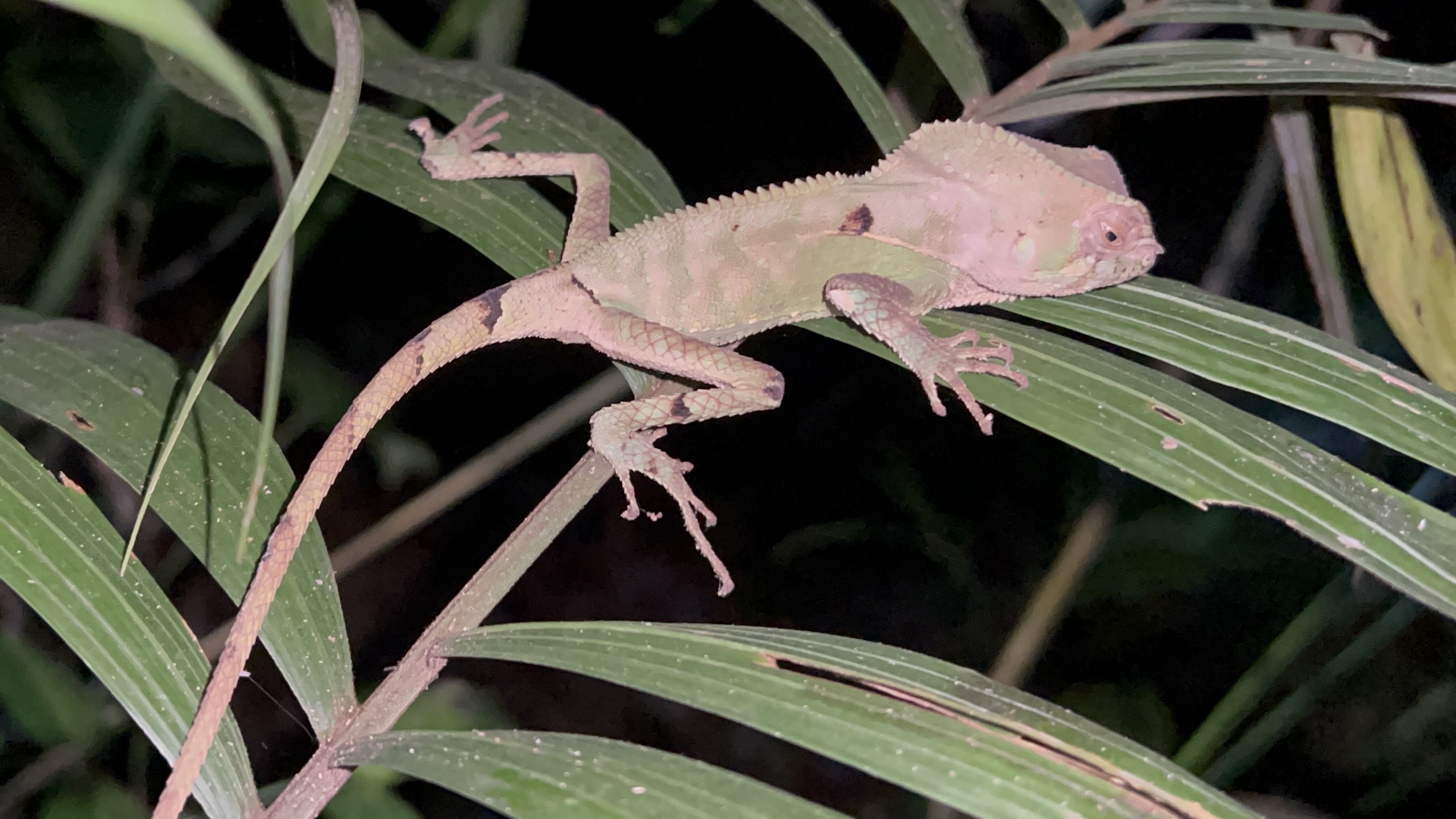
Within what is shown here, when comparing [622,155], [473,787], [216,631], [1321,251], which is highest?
[622,155]

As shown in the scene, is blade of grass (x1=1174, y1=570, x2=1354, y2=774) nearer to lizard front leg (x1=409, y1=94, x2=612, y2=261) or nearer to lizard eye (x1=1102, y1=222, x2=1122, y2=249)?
lizard eye (x1=1102, y1=222, x2=1122, y2=249)

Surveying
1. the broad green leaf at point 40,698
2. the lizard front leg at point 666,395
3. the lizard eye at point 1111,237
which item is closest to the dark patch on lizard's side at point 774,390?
the lizard front leg at point 666,395

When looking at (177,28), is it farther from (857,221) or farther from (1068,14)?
(1068,14)

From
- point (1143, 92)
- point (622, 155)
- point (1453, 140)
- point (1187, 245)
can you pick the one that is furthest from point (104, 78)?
point (1453, 140)

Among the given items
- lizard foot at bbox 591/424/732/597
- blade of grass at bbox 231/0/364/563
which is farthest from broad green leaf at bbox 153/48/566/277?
blade of grass at bbox 231/0/364/563

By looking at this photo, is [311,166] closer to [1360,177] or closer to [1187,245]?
[1360,177]

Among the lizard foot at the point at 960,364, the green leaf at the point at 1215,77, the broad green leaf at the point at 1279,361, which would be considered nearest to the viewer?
the broad green leaf at the point at 1279,361

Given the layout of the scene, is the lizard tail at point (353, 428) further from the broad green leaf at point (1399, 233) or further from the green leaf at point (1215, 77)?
the broad green leaf at point (1399, 233)
